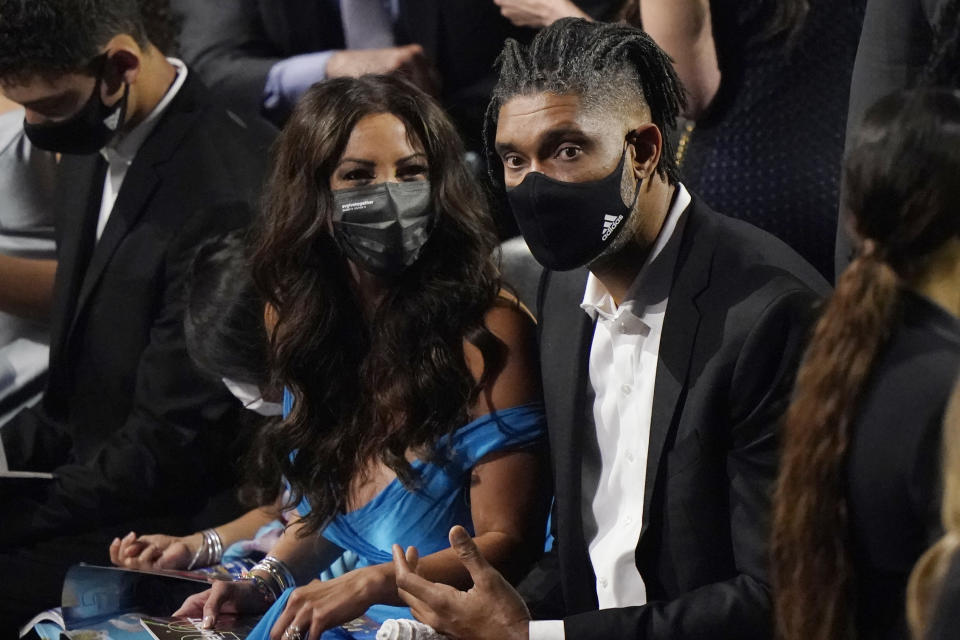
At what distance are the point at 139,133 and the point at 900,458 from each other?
216 centimetres

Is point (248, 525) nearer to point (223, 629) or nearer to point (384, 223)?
point (223, 629)

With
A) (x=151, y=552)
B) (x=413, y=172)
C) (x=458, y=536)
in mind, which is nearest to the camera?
(x=458, y=536)

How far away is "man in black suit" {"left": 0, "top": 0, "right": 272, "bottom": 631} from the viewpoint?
294cm

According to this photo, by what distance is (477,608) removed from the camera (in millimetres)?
1876

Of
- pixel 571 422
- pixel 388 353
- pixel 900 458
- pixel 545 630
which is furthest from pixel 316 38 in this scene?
pixel 900 458

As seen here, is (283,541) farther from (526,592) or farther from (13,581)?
(13,581)

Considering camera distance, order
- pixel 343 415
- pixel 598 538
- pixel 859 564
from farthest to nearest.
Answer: pixel 343 415
pixel 598 538
pixel 859 564

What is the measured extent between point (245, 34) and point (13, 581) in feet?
4.73

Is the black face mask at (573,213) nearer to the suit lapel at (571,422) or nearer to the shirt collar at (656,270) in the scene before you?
the shirt collar at (656,270)

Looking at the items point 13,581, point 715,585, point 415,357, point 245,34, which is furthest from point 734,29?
point 13,581

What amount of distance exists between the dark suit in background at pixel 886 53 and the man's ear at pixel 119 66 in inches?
70.0

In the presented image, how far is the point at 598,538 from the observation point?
2094mm

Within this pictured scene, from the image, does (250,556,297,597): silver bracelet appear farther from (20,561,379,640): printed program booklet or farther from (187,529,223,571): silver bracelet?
(187,529,223,571): silver bracelet

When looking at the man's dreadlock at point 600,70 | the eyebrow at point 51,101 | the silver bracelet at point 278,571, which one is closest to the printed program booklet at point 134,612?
the silver bracelet at point 278,571
